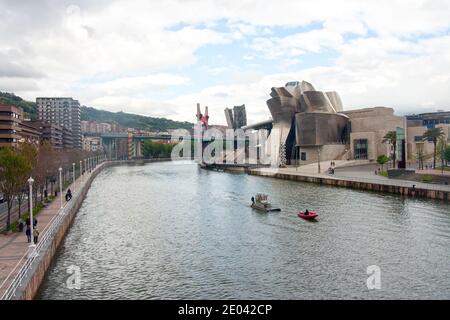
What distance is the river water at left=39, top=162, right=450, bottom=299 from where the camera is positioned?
2427 centimetres

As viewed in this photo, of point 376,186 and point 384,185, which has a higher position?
point 384,185

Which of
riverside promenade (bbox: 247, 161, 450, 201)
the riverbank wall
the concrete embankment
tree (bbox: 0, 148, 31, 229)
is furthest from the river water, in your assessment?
tree (bbox: 0, 148, 31, 229)

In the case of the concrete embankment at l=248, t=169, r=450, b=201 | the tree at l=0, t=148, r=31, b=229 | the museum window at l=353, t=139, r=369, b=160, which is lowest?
the concrete embankment at l=248, t=169, r=450, b=201

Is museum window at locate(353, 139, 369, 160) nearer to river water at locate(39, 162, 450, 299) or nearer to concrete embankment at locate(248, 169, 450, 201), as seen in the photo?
concrete embankment at locate(248, 169, 450, 201)

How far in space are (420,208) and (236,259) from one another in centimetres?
2790

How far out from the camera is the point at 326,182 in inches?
3098

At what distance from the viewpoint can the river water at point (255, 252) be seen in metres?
24.3

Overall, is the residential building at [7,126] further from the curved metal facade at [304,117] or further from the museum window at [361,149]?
the museum window at [361,149]

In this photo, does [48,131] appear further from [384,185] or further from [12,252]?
[12,252]

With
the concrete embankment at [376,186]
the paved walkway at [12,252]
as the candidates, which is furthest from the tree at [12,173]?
the concrete embankment at [376,186]

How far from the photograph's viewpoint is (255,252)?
105 feet

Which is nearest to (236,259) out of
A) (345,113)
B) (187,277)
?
(187,277)

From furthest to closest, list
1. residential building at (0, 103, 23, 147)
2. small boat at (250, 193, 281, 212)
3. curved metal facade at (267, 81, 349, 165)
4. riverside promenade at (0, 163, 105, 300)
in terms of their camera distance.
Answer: curved metal facade at (267, 81, 349, 165)
residential building at (0, 103, 23, 147)
small boat at (250, 193, 281, 212)
riverside promenade at (0, 163, 105, 300)

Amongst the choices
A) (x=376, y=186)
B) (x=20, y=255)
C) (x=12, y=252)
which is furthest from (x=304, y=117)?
(x=20, y=255)
